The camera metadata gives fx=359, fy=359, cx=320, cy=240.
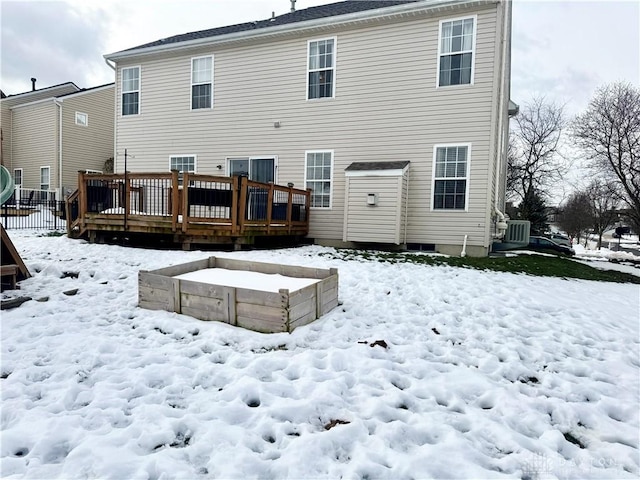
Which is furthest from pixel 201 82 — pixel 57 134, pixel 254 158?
pixel 57 134

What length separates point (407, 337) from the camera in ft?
11.6

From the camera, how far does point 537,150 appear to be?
2575cm

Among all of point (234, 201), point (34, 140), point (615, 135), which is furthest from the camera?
point (615, 135)

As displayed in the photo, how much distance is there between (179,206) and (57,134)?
1487cm

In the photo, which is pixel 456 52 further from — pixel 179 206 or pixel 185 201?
pixel 179 206

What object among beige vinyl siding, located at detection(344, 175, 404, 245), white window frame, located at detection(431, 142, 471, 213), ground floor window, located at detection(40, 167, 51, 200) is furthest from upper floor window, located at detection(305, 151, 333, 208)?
ground floor window, located at detection(40, 167, 51, 200)

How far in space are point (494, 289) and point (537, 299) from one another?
574mm

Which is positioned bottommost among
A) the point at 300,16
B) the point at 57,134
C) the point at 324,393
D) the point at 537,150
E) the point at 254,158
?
the point at 324,393

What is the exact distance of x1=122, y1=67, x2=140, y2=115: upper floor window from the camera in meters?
11.9

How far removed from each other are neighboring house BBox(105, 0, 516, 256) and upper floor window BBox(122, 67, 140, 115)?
0.36 ft

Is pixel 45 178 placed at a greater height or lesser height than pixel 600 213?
greater

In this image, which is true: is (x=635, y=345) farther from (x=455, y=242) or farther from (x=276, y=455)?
(x=455, y=242)

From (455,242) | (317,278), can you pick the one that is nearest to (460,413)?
(317,278)

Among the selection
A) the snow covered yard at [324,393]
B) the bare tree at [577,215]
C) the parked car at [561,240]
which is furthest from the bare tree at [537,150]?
the snow covered yard at [324,393]
